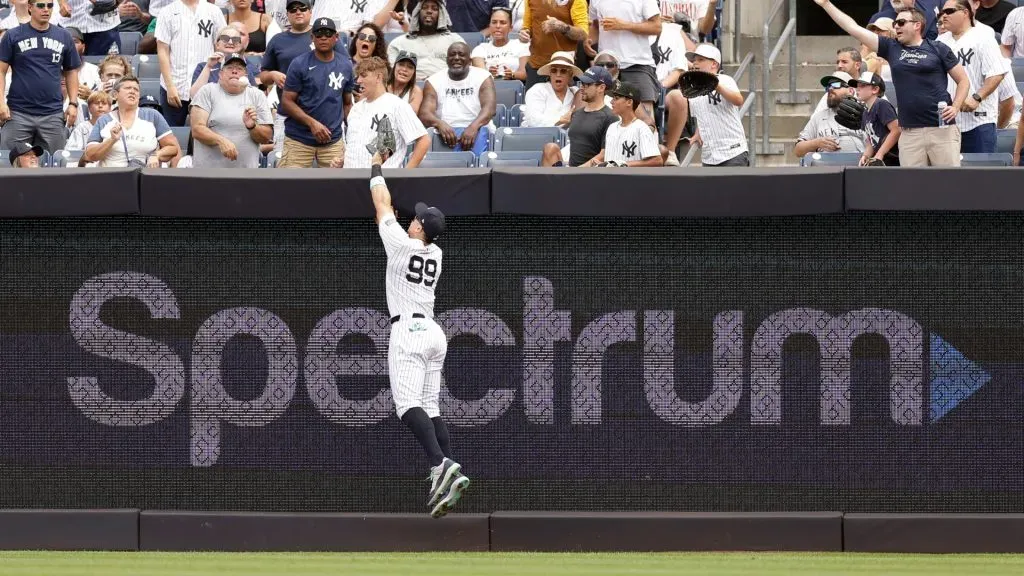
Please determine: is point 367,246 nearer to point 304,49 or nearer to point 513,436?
point 513,436

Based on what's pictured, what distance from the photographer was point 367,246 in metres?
7.91

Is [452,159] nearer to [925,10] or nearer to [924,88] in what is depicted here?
[924,88]

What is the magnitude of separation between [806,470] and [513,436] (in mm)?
1495

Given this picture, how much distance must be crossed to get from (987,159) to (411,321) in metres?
5.18

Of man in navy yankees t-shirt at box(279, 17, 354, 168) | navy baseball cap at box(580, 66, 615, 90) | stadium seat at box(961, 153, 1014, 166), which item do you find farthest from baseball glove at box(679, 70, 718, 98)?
→ man in navy yankees t-shirt at box(279, 17, 354, 168)

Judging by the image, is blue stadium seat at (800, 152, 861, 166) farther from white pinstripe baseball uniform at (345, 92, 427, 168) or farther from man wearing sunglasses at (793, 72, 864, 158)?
white pinstripe baseball uniform at (345, 92, 427, 168)

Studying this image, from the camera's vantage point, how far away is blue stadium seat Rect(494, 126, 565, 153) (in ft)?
38.3

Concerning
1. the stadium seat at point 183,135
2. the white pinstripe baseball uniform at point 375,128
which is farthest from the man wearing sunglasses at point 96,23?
the white pinstripe baseball uniform at point 375,128

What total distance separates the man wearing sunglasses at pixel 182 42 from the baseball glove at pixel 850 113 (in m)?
5.16

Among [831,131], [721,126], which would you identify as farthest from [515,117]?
[831,131]

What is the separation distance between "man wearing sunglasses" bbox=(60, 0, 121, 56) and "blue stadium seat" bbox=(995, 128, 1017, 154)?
7.96 m

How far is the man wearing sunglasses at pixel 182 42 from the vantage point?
12602 mm

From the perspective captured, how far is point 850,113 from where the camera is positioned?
35.8 feet

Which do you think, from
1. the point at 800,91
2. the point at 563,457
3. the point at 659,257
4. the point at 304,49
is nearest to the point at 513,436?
the point at 563,457
